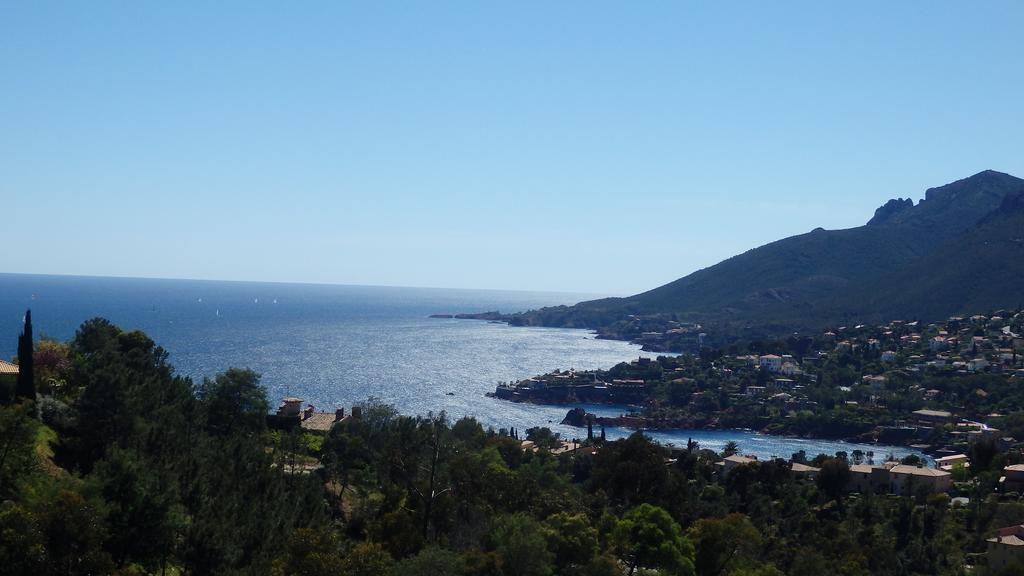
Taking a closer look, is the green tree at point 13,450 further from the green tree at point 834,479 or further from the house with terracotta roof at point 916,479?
the house with terracotta roof at point 916,479

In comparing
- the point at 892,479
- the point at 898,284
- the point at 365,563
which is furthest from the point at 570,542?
the point at 898,284

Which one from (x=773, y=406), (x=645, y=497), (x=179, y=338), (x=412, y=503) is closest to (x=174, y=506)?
(x=412, y=503)

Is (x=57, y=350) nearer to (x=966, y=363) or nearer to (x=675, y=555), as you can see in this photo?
(x=675, y=555)

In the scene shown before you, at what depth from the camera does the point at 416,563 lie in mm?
19844

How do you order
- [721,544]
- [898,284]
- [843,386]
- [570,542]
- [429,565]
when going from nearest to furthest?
[429,565]
[570,542]
[721,544]
[843,386]
[898,284]

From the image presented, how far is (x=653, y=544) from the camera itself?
90.1ft

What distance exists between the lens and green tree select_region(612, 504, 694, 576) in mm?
27047

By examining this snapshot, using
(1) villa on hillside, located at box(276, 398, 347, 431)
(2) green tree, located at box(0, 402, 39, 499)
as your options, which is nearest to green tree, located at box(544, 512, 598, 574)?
(2) green tree, located at box(0, 402, 39, 499)

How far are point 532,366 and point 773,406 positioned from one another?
41.3 m

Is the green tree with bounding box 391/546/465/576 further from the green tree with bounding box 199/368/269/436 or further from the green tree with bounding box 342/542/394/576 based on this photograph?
the green tree with bounding box 199/368/269/436

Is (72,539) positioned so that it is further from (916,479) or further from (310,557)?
(916,479)

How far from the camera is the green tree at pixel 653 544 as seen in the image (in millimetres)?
27047

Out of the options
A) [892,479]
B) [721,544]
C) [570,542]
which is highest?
[570,542]

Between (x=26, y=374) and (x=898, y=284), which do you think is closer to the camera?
(x=26, y=374)
